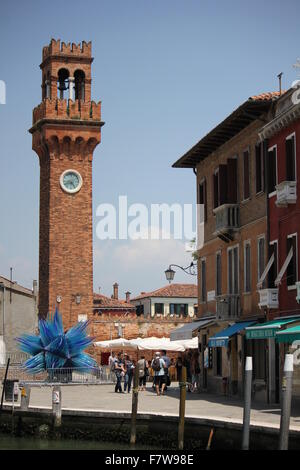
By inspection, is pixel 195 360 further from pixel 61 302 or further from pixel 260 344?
pixel 61 302

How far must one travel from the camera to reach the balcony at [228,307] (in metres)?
34.9

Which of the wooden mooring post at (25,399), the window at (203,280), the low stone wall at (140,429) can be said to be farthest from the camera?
the window at (203,280)

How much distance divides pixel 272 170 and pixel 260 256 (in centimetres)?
281

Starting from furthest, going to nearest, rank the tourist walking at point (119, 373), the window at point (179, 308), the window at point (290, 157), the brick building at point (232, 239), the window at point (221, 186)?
the window at point (179, 308), the tourist walking at point (119, 373), the window at point (221, 186), the brick building at point (232, 239), the window at point (290, 157)

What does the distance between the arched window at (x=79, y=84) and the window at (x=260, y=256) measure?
106 ft

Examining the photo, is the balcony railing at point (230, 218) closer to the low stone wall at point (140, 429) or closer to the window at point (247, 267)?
the window at point (247, 267)

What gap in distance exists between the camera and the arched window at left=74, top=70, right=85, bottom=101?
6325 cm

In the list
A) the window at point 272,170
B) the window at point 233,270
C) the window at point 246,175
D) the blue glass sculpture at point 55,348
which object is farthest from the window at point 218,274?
the blue glass sculpture at point 55,348

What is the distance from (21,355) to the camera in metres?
48.8

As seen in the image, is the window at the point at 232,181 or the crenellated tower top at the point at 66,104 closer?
the window at the point at 232,181

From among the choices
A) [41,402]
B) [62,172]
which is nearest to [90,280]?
[62,172]

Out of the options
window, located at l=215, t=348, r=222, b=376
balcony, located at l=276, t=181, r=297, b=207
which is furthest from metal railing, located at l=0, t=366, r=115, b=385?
balcony, located at l=276, t=181, r=297, b=207

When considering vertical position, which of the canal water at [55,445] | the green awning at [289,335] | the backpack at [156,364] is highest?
the green awning at [289,335]

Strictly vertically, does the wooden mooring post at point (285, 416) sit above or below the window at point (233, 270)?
below
